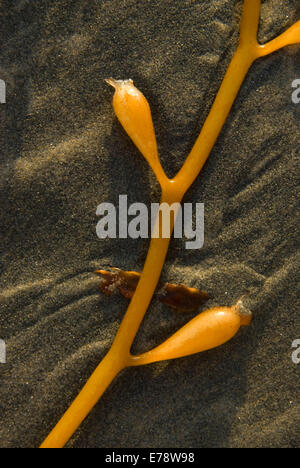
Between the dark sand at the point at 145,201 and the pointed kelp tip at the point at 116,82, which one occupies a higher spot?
the pointed kelp tip at the point at 116,82

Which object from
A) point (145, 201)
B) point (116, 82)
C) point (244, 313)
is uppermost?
point (116, 82)

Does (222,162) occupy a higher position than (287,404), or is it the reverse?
(222,162)

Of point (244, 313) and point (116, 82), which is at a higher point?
point (116, 82)

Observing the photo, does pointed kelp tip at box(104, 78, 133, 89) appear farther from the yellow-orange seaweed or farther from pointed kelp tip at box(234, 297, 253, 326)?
pointed kelp tip at box(234, 297, 253, 326)

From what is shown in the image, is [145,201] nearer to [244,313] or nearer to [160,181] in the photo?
[160,181]

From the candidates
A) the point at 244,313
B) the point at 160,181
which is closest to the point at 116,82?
the point at 160,181

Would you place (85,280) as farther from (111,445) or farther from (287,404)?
(287,404)

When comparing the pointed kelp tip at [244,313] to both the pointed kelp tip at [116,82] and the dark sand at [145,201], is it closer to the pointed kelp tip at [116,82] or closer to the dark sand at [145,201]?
the dark sand at [145,201]

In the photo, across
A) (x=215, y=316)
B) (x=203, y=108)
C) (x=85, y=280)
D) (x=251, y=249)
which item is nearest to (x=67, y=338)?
(x=85, y=280)

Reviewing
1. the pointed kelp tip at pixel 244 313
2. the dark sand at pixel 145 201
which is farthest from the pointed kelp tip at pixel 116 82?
the pointed kelp tip at pixel 244 313
